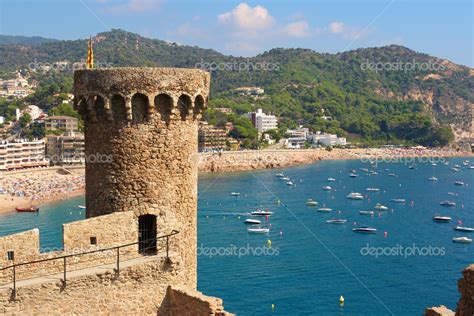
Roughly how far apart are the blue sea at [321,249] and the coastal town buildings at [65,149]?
107 ft

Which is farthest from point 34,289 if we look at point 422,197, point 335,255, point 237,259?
point 422,197

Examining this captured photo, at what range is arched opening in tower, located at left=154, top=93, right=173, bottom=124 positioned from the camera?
1294 cm

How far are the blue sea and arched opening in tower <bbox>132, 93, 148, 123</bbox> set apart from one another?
33919 mm

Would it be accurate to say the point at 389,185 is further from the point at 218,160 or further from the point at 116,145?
the point at 116,145

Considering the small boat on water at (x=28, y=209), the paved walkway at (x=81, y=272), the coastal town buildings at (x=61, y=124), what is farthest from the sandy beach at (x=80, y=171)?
the paved walkway at (x=81, y=272)

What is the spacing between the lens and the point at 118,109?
12781 mm

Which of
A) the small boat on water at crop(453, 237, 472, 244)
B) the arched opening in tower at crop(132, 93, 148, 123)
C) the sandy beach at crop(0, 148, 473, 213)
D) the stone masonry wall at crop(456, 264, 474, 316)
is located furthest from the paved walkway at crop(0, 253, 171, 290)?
the sandy beach at crop(0, 148, 473, 213)

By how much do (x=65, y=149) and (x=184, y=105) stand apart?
128m

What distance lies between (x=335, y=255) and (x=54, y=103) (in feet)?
454

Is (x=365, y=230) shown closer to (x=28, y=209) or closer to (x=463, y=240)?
(x=463, y=240)

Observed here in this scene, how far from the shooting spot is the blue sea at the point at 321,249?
48906mm

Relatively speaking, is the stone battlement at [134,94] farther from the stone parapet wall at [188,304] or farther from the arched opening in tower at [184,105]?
the stone parapet wall at [188,304]

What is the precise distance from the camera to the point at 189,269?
1346cm

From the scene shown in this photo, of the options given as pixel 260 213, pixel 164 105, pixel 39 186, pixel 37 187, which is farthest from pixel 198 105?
pixel 39 186
